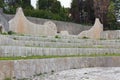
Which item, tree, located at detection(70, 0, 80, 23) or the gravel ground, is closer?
the gravel ground

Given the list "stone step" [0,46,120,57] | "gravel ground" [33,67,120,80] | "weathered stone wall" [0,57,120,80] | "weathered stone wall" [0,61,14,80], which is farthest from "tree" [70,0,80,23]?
"weathered stone wall" [0,61,14,80]

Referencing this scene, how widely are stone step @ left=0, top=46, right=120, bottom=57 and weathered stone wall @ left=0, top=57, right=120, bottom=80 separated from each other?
1110mm

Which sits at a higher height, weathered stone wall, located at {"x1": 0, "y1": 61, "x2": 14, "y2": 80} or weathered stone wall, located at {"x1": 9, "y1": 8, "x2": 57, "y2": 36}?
weathered stone wall, located at {"x1": 9, "y1": 8, "x2": 57, "y2": 36}

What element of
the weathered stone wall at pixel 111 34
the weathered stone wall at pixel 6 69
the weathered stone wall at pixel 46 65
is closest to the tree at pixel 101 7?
the weathered stone wall at pixel 111 34

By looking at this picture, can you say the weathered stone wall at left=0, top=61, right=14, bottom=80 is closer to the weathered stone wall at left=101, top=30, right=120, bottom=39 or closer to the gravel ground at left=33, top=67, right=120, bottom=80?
Answer: the gravel ground at left=33, top=67, right=120, bottom=80

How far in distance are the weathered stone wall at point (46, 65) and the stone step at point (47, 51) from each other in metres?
1.11

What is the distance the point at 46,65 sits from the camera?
16469mm

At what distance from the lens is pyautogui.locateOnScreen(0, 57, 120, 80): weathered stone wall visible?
45.9 ft

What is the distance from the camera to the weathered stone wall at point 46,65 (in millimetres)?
13984

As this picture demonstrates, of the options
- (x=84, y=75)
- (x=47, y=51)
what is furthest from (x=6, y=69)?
(x=47, y=51)

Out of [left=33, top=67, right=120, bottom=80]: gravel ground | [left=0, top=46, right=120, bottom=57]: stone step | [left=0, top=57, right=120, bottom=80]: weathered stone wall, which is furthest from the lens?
[left=0, top=46, right=120, bottom=57]: stone step

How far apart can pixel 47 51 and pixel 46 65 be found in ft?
7.57

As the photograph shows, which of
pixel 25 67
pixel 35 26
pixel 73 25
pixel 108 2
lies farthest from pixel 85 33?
pixel 25 67

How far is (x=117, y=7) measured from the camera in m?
54.8
